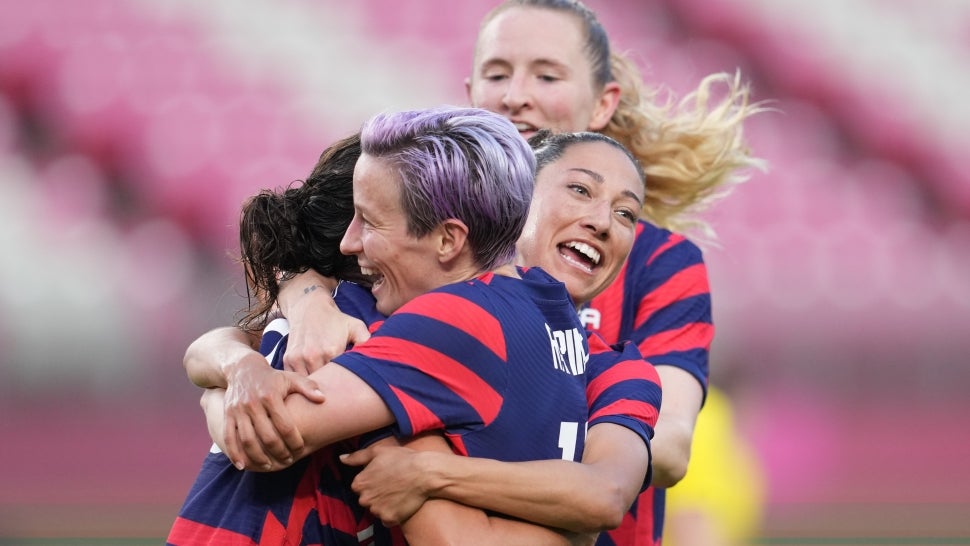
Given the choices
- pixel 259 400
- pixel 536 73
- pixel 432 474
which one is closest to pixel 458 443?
pixel 432 474

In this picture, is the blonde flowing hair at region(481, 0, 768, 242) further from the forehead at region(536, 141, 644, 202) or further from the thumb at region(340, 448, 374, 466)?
the thumb at region(340, 448, 374, 466)

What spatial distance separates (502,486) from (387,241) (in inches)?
17.0

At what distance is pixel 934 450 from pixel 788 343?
88cm

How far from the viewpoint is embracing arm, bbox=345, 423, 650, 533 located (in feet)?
6.24

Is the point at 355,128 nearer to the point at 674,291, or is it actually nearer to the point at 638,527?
the point at 674,291

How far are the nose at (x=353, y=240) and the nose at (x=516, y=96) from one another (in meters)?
1.40

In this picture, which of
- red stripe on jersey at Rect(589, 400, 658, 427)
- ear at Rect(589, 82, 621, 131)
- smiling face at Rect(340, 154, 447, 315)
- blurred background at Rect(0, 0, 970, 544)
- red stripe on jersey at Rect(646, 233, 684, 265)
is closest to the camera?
smiling face at Rect(340, 154, 447, 315)

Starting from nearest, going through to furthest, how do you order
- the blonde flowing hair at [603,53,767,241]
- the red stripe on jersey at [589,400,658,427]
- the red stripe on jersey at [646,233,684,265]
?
1. the red stripe on jersey at [589,400,658,427]
2. the red stripe on jersey at [646,233,684,265]
3. the blonde flowing hair at [603,53,767,241]

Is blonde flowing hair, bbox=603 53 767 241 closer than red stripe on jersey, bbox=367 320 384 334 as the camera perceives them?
No

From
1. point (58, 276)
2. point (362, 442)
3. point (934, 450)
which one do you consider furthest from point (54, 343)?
point (362, 442)

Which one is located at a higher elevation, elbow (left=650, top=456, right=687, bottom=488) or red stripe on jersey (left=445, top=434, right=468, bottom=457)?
elbow (left=650, top=456, right=687, bottom=488)

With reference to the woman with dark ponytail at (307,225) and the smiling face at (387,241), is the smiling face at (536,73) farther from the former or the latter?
the smiling face at (387,241)

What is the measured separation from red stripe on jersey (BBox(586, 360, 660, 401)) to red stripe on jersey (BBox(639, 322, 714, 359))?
2.44 ft

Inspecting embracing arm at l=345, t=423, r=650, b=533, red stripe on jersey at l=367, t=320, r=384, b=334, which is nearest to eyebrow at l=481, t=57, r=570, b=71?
red stripe on jersey at l=367, t=320, r=384, b=334
